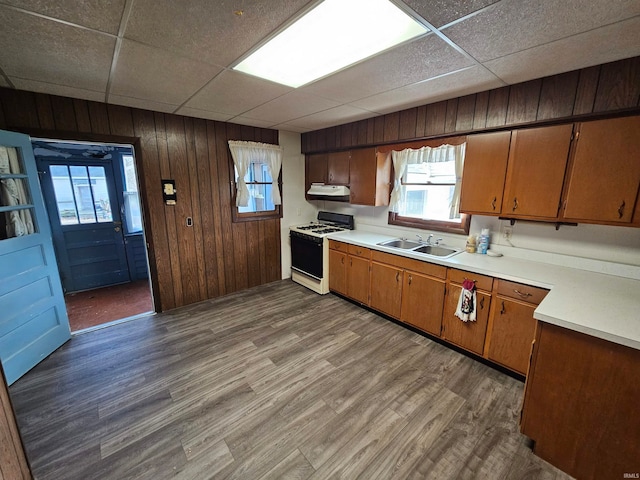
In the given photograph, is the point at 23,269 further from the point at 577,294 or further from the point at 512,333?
the point at 577,294

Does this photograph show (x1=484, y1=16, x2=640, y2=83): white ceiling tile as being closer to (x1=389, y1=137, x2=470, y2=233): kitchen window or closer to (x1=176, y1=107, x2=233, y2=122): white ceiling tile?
(x1=389, y1=137, x2=470, y2=233): kitchen window

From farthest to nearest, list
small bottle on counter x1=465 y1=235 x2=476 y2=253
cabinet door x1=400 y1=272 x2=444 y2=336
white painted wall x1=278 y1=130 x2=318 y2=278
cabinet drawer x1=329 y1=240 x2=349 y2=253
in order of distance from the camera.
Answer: white painted wall x1=278 y1=130 x2=318 y2=278
cabinet drawer x1=329 y1=240 x2=349 y2=253
small bottle on counter x1=465 y1=235 x2=476 y2=253
cabinet door x1=400 y1=272 x2=444 y2=336

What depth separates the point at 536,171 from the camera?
2.11 m

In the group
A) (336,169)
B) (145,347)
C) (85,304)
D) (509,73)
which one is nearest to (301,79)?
(509,73)

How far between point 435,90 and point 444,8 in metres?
1.15

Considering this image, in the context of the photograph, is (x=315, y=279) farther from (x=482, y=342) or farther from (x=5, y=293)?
(x=5, y=293)

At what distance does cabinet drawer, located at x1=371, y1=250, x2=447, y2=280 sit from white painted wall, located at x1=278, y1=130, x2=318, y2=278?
1.79 m

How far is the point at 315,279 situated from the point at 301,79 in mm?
2623

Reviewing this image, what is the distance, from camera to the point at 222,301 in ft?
12.1

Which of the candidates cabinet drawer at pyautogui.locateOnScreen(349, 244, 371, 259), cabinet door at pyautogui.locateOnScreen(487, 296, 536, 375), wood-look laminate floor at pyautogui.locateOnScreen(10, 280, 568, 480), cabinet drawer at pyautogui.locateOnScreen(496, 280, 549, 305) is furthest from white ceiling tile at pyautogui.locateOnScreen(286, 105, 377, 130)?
wood-look laminate floor at pyautogui.locateOnScreen(10, 280, 568, 480)

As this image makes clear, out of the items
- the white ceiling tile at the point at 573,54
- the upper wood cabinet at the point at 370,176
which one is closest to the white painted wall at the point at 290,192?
the upper wood cabinet at the point at 370,176

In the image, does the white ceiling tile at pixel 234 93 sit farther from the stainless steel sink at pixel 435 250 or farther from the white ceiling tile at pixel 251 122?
the stainless steel sink at pixel 435 250

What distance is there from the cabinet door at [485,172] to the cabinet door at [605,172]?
0.46 meters

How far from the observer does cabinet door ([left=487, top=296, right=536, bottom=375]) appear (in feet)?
6.71
